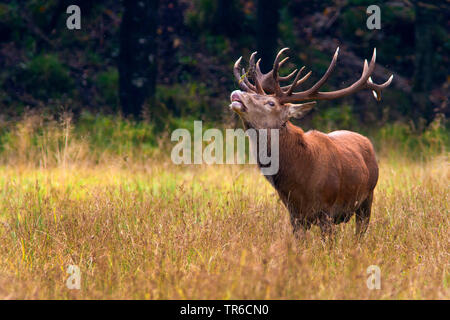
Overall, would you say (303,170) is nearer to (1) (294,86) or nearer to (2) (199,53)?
(1) (294,86)

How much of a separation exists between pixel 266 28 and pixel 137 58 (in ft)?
9.57

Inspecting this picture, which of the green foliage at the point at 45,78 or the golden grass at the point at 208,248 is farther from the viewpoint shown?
the green foliage at the point at 45,78

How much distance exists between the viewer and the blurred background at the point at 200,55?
41.0 feet

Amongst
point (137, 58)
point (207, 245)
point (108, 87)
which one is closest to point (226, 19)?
point (108, 87)

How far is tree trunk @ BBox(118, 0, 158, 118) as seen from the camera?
12.3 m

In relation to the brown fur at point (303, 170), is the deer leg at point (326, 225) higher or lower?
lower

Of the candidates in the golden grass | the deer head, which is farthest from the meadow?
the deer head

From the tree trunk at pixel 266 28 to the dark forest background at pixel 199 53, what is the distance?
0.02 meters

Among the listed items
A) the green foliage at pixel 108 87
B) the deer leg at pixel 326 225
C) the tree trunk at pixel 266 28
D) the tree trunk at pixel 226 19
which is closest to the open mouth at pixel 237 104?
the deer leg at pixel 326 225

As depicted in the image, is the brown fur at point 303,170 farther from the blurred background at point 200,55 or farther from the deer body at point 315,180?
the blurred background at point 200,55

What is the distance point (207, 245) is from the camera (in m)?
5.18

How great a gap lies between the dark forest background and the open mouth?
6774 millimetres
